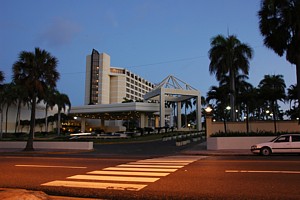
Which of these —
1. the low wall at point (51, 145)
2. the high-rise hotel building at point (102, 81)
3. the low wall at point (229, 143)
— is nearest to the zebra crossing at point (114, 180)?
the low wall at point (229, 143)

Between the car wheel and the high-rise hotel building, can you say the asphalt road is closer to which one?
the car wheel

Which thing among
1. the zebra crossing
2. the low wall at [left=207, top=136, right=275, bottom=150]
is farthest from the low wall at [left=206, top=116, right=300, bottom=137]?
the zebra crossing

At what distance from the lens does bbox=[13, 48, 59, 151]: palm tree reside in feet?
86.0

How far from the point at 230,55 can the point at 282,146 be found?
17888 millimetres

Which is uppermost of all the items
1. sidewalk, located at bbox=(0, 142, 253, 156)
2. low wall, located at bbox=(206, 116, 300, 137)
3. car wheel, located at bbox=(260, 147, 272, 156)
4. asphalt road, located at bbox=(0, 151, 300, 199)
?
low wall, located at bbox=(206, 116, 300, 137)

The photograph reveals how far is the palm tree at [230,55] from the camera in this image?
113 ft

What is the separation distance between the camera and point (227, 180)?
879 centimetres

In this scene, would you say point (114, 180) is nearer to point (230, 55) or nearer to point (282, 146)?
point (282, 146)

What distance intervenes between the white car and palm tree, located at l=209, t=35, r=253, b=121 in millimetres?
15929

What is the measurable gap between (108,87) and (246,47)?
103m

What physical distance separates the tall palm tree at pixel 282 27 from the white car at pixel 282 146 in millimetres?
7181

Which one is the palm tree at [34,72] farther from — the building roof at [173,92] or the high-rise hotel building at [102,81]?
the high-rise hotel building at [102,81]

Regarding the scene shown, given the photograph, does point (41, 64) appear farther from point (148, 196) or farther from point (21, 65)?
point (148, 196)

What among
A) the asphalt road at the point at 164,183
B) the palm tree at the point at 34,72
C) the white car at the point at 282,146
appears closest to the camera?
the asphalt road at the point at 164,183
